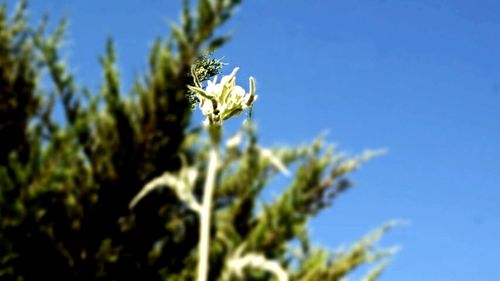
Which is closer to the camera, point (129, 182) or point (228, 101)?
point (129, 182)

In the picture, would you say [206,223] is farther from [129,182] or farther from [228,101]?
[228,101]

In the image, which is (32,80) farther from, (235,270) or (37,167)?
(235,270)

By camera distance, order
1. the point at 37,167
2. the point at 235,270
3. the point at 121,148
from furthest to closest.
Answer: the point at 121,148, the point at 37,167, the point at 235,270

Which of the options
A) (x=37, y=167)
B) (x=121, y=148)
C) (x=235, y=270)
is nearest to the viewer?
(x=235, y=270)

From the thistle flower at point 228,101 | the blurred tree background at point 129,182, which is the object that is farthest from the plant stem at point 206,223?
the thistle flower at point 228,101

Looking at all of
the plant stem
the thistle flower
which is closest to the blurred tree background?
the plant stem

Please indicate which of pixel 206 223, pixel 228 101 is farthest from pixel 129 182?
pixel 228 101

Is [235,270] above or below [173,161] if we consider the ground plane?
below

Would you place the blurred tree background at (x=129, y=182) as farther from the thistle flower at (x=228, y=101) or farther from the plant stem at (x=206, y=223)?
the thistle flower at (x=228, y=101)

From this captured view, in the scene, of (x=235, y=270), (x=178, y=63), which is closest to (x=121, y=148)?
(x=178, y=63)
